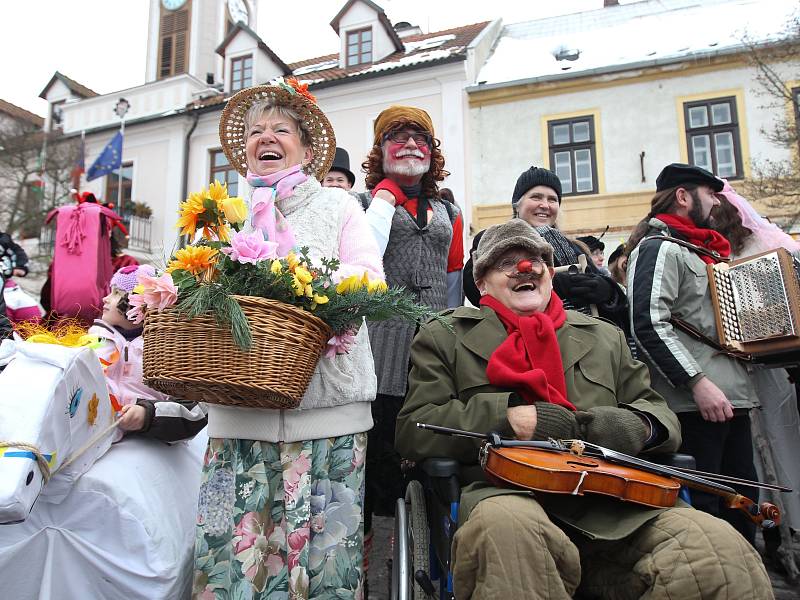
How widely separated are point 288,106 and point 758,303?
2290 millimetres

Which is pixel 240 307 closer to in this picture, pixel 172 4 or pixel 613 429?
pixel 613 429

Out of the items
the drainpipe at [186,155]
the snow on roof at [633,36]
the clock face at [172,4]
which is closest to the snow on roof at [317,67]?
the drainpipe at [186,155]

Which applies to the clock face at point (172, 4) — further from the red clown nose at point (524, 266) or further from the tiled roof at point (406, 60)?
the red clown nose at point (524, 266)

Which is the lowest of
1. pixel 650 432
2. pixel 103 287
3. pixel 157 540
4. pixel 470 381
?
pixel 157 540

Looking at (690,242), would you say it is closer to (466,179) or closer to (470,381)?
(470,381)

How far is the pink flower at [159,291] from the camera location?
1.79 meters

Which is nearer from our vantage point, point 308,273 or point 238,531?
point 308,273

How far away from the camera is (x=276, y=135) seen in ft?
7.91

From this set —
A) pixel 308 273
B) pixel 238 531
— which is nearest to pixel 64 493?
pixel 238 531

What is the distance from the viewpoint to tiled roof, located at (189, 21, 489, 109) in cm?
1410

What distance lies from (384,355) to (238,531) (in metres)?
1.07

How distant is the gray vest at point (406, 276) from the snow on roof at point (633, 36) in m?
11.4

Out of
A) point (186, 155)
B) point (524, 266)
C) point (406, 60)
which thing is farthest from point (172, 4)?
point (524, 266)

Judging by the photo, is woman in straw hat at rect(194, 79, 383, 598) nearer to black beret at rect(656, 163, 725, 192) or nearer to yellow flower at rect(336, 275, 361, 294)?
yellow flower at rect(336, 275, 361, 294)
